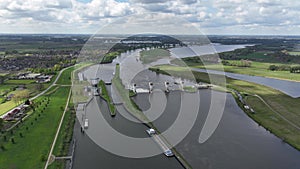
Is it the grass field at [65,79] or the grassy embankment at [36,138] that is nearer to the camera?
the grassy embankment at [36,138]

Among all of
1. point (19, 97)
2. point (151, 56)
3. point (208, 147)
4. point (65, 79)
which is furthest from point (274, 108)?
point (151, 56)

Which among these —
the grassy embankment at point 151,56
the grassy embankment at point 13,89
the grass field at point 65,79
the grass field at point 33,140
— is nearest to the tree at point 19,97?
the grassy embankment at point 13,89

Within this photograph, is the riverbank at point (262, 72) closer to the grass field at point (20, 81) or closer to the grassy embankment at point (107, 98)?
the grassy embankment at point (107, 98)

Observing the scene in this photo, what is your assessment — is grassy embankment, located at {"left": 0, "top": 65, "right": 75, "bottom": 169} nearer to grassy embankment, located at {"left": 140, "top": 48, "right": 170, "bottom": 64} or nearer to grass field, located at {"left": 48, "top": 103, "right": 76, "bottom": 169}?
grass field, located at {"left": 48, "top": 103, "right": 76, "bottom": 169}

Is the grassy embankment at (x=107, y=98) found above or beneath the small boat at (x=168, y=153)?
above

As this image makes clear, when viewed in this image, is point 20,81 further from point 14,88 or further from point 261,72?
point 261,72

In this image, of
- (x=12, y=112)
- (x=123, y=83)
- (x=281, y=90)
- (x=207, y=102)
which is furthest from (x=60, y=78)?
(x=281, y=90)
